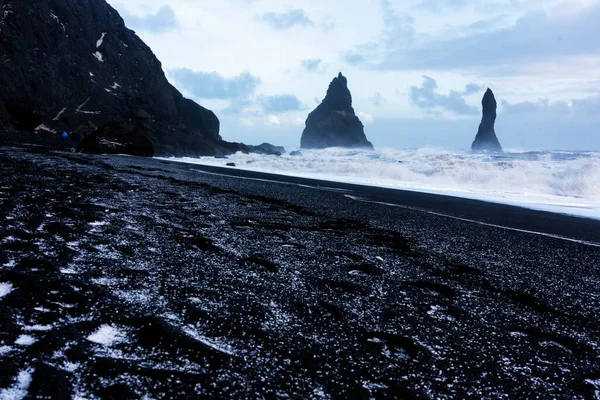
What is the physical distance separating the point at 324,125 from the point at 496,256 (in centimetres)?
14996

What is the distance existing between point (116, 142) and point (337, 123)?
129m

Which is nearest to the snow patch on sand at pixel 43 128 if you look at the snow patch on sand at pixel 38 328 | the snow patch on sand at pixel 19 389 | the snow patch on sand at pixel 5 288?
the snow patch on sand at pixel 5 288

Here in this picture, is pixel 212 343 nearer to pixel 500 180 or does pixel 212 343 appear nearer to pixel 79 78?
pixel 500 180

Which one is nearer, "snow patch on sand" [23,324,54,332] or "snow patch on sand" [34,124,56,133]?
"snow patch on sand" [23,324,54,332]

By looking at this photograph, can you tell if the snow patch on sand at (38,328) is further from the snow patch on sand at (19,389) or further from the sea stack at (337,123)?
the sea stack at (337,123)

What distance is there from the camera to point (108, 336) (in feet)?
6.97

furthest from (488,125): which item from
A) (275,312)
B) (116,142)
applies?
(275,312)

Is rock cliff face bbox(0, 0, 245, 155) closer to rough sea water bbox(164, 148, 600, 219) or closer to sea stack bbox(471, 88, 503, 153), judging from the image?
rough sea water bbox(164, 148, 600, 219)

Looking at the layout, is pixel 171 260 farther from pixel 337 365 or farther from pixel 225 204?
pixel 225 204

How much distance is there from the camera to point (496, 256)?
523 centimetres

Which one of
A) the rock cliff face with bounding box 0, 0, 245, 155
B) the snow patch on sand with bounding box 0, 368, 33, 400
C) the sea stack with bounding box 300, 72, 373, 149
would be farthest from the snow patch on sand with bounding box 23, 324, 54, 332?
the sea stack with bounding box 300, 72, 373, 149

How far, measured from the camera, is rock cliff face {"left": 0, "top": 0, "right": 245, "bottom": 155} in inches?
2188

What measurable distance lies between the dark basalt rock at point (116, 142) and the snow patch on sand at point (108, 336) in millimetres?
25609

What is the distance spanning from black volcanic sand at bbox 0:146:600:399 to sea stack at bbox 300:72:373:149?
147991 mm
